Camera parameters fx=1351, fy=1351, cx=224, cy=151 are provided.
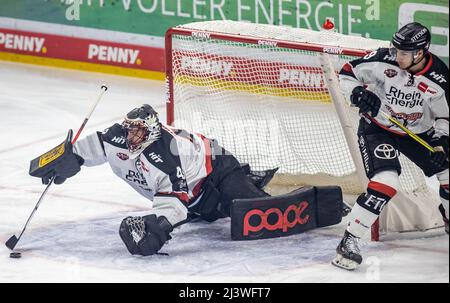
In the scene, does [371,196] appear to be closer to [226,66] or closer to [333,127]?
[333,127]

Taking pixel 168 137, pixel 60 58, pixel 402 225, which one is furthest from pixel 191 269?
pixel 60 58

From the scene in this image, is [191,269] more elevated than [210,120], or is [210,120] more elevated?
[210,120]

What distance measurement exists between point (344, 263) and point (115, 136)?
1539mm

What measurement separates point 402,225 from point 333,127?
832mm

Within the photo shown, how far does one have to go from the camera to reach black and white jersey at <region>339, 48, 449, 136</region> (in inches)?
287

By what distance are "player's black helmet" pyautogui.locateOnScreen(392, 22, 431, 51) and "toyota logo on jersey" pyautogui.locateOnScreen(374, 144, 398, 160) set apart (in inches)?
23.1

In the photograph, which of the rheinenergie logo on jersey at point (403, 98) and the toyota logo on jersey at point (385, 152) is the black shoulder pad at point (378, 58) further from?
the toyota logo on jersey at point (385, 152)

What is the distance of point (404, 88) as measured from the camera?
7.38m

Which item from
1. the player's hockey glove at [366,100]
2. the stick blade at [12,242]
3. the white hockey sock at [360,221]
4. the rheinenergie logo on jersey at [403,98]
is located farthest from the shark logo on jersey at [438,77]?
the stick blade at [12,242]

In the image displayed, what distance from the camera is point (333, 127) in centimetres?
851

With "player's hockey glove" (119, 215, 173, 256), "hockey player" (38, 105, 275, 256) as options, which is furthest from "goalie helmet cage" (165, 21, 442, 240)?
"player's hockey glove" (119, 215, 173, 256)

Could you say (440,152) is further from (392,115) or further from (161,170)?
(161,170)
